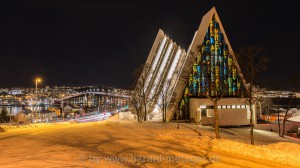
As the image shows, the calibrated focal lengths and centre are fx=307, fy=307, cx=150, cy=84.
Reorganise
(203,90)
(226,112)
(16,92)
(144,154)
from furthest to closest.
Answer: (16,92), (226,112), (203,90), (144,154)

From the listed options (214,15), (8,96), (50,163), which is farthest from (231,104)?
(8,96)

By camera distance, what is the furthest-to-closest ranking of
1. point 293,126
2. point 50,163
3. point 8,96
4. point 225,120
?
point 8,96 → point 293,126 → point 225,120 → point 50,163

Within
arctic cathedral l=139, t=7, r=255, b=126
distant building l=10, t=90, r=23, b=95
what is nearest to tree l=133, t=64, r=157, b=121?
arctic cathedral l=139, t=7, r=255, b=126

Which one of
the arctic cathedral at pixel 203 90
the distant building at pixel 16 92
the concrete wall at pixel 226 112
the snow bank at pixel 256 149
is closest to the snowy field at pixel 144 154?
the snow bank at pixel 256 149

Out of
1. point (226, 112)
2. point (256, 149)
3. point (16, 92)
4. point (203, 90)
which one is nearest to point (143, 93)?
point (203, 90)

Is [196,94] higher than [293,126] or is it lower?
higher

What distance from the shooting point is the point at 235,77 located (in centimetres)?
4094

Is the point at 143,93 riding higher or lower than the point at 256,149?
higher

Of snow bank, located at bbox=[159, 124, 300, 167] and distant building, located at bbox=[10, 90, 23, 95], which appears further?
distant building, located at bbox=[10, 90, 23, 95]

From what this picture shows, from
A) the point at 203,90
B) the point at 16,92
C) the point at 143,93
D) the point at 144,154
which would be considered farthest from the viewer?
the point at 16,92

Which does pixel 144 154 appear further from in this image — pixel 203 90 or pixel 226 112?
pixel 226 112

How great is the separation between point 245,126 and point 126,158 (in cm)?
3154

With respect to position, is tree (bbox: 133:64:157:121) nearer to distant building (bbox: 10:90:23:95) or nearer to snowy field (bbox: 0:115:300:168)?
snowy field (bbox: 0:115:300:168)

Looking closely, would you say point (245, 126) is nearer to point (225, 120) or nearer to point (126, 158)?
point (225, 120)
